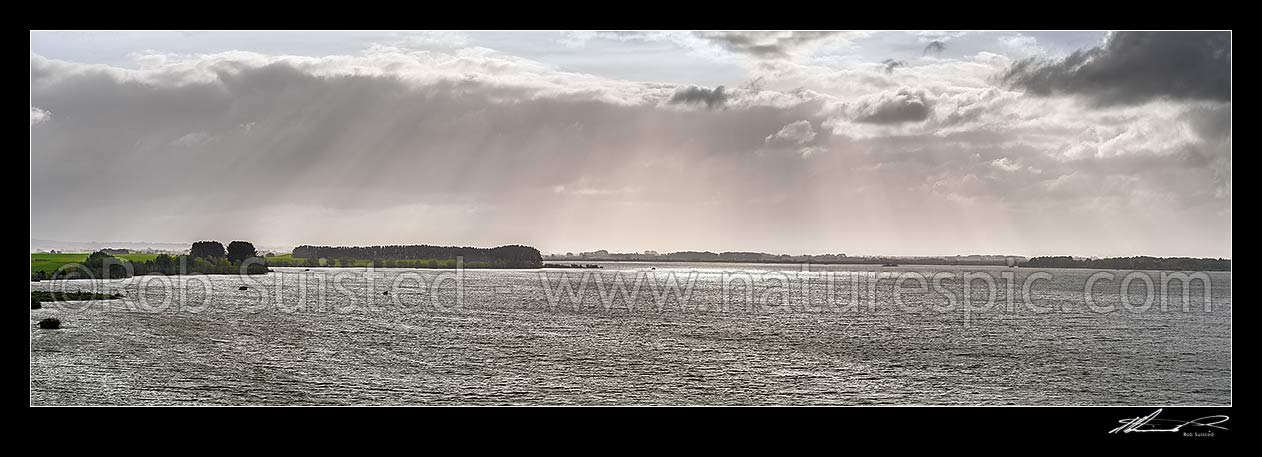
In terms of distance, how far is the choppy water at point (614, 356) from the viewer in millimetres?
34750

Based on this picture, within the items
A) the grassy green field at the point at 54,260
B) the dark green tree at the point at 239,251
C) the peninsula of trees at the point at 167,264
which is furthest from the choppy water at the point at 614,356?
the dark green tree at the point at 239,251

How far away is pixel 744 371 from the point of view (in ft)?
138

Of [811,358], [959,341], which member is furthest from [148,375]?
[959,341]

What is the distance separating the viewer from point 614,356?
46.3 m

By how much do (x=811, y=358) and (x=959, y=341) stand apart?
16.0 meters

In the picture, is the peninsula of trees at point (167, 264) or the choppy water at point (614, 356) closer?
the choppy water at point (614, 356)

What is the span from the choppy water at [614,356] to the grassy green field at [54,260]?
49.5 m

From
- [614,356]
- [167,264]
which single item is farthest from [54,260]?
[614,356]
